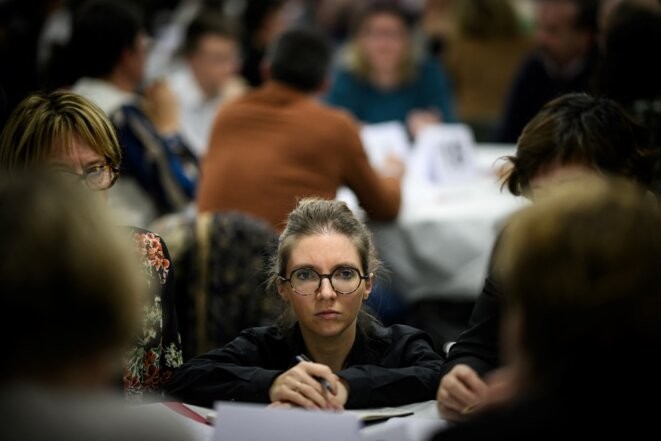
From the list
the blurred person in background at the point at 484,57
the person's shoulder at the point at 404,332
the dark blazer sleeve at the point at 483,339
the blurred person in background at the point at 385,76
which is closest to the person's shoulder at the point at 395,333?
the person's shoulder at the point at 404,332

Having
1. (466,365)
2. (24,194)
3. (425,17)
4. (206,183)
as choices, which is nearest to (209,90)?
(206,183)

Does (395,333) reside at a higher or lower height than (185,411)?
higher

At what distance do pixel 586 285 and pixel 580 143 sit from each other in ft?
3.75

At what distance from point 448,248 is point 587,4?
1.84 m

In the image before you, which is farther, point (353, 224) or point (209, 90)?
point (209, 90)

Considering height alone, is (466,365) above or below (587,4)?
below

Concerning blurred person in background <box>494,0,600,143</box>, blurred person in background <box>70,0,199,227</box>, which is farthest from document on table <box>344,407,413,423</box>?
blurred person in background <box>494,0,600,143</box>

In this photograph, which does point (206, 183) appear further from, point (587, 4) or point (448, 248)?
point (587, 4)

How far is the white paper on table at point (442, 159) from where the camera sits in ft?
17.4

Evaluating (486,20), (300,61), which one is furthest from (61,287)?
(486,20)

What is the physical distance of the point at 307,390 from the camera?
2207mm

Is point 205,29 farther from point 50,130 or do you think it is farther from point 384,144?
point 50,130

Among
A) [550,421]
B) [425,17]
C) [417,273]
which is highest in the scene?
[425,17]

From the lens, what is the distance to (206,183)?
4492 mm
